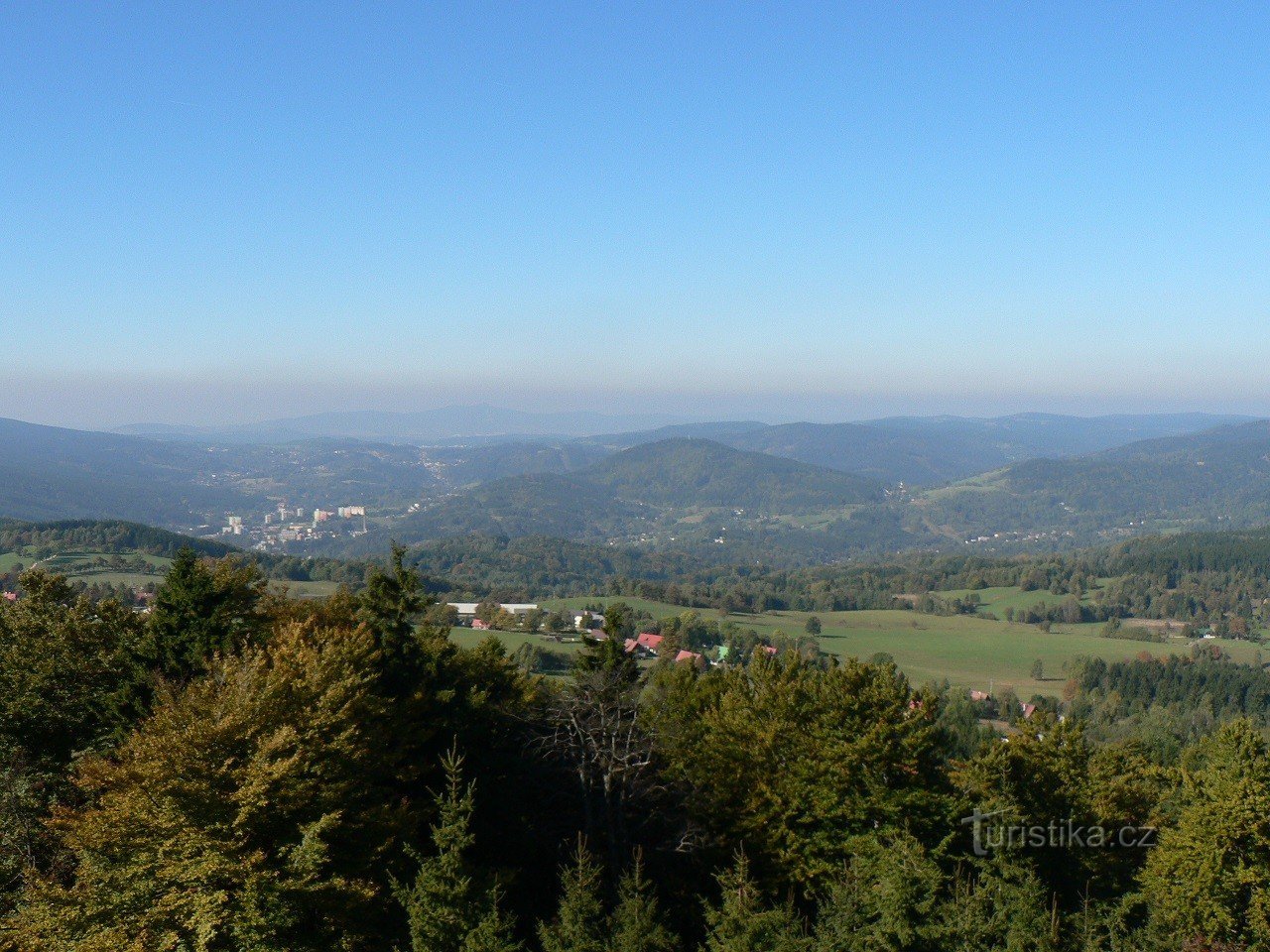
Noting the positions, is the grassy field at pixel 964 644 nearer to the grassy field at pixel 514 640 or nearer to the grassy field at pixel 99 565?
the grassy field at pixel 514 640

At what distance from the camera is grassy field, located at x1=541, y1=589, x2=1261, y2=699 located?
7431 centimetres

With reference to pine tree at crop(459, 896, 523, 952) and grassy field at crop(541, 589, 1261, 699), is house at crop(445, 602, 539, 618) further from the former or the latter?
pine tree at crop(459, 896, 523, 952)

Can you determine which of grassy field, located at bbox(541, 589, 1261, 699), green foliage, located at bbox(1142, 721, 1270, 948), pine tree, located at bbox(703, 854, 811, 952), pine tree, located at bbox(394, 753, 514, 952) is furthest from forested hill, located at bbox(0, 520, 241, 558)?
green foliage, located at bbox(1142, 721, 1270, 948)

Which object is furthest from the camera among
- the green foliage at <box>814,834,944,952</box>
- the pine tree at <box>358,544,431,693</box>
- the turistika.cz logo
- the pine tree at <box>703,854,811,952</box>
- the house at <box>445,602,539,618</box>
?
the house at <box>445,602,539,618</box>

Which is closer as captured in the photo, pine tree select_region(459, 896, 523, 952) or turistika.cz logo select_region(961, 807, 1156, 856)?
pine tree select_region(459, 896, 523, 952)

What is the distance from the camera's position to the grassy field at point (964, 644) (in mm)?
74312

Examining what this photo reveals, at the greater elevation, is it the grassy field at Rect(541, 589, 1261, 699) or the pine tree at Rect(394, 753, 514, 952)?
the pine tree at Rect(394, 753, 514, 952)

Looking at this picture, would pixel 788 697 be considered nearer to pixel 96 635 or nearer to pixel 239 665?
pixel 239 665

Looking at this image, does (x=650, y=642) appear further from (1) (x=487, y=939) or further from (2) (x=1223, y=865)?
(1) (x=487, y=939)

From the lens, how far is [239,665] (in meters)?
16.3

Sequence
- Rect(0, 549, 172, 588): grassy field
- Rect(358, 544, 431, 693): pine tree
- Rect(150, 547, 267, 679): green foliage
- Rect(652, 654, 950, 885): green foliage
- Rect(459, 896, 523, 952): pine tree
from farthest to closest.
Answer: Rect(0, 549, 172, 588): grassy field
Rect(358, 544, 431, 693): pine tree
Rect(652, 654, 950, 885): green foliage
Rect(150, 547, 267, 679): green foliage
Rect(459, 896, 523, 952): pine tree

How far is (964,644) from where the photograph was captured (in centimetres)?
8631

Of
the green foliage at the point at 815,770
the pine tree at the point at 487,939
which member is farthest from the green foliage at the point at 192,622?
the green foliage at the point at 815,770

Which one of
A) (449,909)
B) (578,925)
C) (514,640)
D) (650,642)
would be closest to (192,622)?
(449,909)
